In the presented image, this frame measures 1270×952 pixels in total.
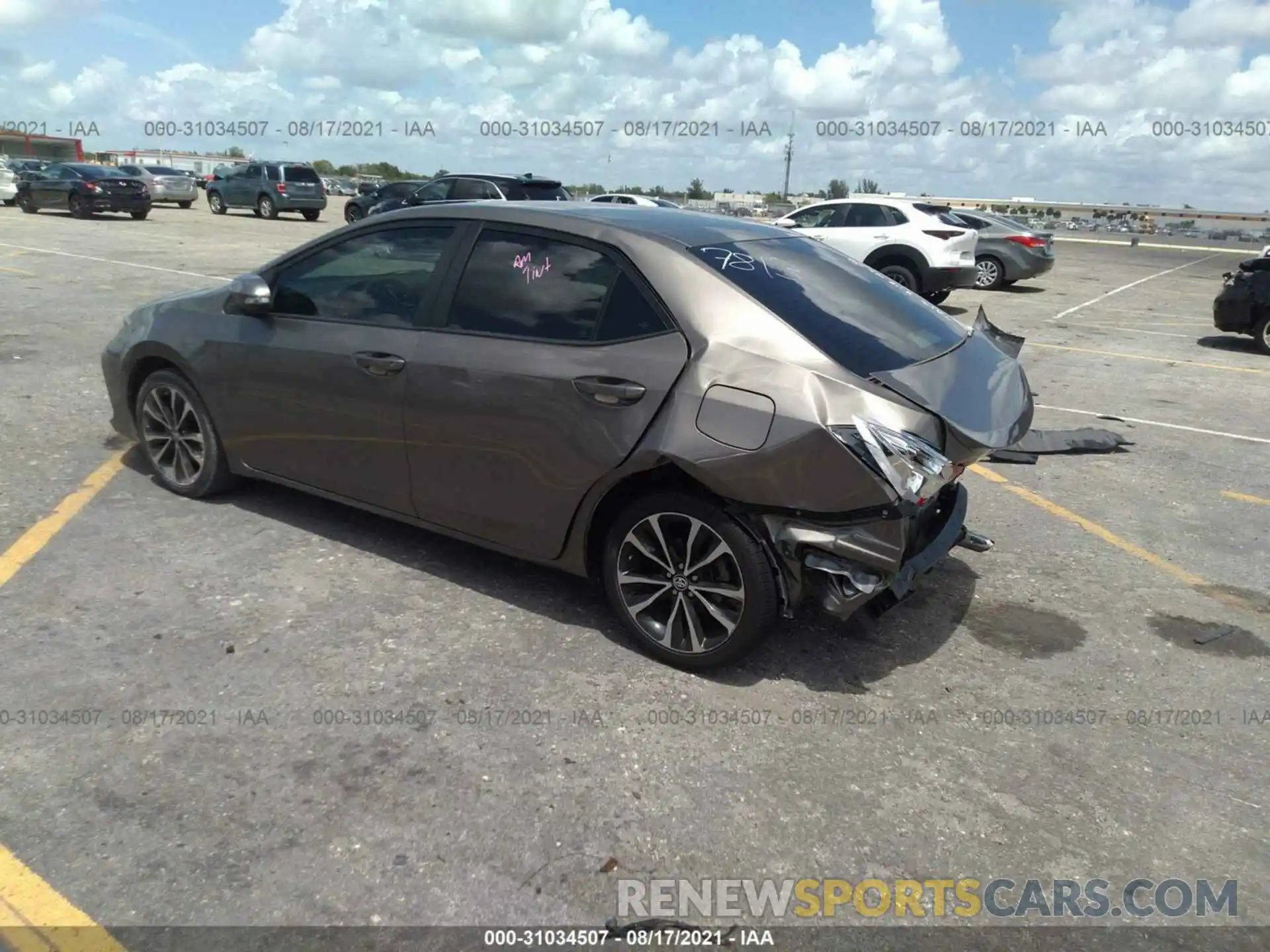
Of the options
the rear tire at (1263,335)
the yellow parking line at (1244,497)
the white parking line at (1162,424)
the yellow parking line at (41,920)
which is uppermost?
the rear tire at (1263,335)

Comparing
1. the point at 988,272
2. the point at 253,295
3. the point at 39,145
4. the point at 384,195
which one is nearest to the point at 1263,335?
the point at 988,272

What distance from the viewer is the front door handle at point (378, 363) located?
154 inches

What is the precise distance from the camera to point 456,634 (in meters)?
3.71

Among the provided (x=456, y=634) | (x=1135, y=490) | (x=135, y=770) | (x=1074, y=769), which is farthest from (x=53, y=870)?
(x=1135, y=490)

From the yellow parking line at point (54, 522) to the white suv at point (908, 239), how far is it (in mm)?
11061

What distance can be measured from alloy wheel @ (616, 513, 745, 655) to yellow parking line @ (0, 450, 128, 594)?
2762 millimetres

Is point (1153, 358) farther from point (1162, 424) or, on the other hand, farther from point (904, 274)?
point (904, 274)

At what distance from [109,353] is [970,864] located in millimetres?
4955

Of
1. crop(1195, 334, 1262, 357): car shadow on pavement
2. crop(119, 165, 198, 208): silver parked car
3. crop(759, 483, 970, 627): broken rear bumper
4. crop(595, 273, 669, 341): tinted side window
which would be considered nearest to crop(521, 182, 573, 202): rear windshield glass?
crop(1195, 334, 1262, 357): car shadow on pavement

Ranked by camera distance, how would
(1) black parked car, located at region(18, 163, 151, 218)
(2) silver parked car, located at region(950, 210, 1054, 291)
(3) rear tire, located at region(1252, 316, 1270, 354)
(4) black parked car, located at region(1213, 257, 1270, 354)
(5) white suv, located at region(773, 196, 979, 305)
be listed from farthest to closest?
(1) black parked car, located at region(18, 163, 151, 218)
(2) silver parked car, located at region(950, 210, 1054, 291)
(5) white suv, located at region(773, 196, 979, 305)
(3) rear tire, located at region(1252, 316, 1270, 354)
(4) black parked car, located at region(1213, 257, 1270, 354)

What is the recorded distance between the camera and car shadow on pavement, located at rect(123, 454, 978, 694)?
360cm

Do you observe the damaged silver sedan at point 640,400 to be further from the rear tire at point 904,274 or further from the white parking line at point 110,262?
the rear tire at point 904,274

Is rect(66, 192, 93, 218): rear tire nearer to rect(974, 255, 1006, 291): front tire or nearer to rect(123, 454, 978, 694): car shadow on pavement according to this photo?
rect(974, 255, 1006, 291): front tire

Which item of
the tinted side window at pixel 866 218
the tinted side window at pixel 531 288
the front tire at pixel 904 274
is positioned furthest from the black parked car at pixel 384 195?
the tinted side window at pixel 531 288
